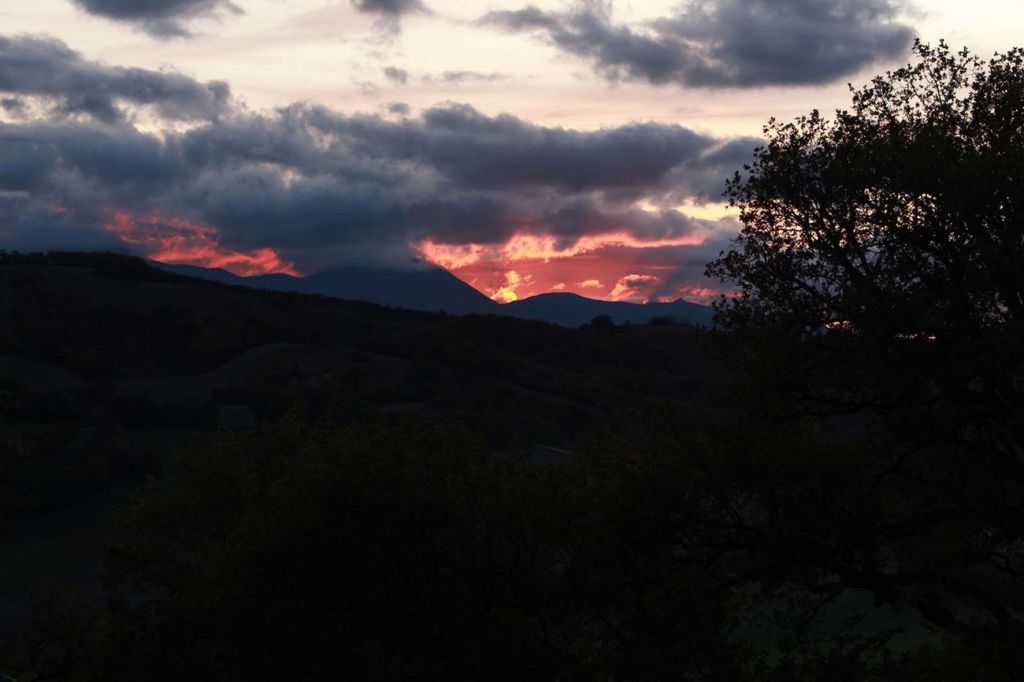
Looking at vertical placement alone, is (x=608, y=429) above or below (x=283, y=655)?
above

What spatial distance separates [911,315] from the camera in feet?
73.8

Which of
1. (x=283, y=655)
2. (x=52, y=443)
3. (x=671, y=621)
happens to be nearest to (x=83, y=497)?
(x=52, y=443)

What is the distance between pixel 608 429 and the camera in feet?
107

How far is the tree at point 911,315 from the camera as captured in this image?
73.5 ft

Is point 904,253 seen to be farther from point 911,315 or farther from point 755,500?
point 755,500

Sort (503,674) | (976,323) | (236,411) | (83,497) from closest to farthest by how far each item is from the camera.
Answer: (976,323), (503,674), (83,497), (236,411)

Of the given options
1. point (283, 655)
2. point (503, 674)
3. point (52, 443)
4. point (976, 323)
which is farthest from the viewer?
point (52, 443)

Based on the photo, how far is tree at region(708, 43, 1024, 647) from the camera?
2239 cm

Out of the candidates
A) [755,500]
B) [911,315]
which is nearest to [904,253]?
[911,315]

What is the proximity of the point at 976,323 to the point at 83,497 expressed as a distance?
12567cm

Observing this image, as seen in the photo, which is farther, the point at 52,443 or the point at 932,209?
the point at 52,443

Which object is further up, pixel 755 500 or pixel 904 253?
pixel 904 253

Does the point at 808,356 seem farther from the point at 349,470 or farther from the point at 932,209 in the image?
the point at 349,470

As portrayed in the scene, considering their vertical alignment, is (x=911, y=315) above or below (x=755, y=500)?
above
